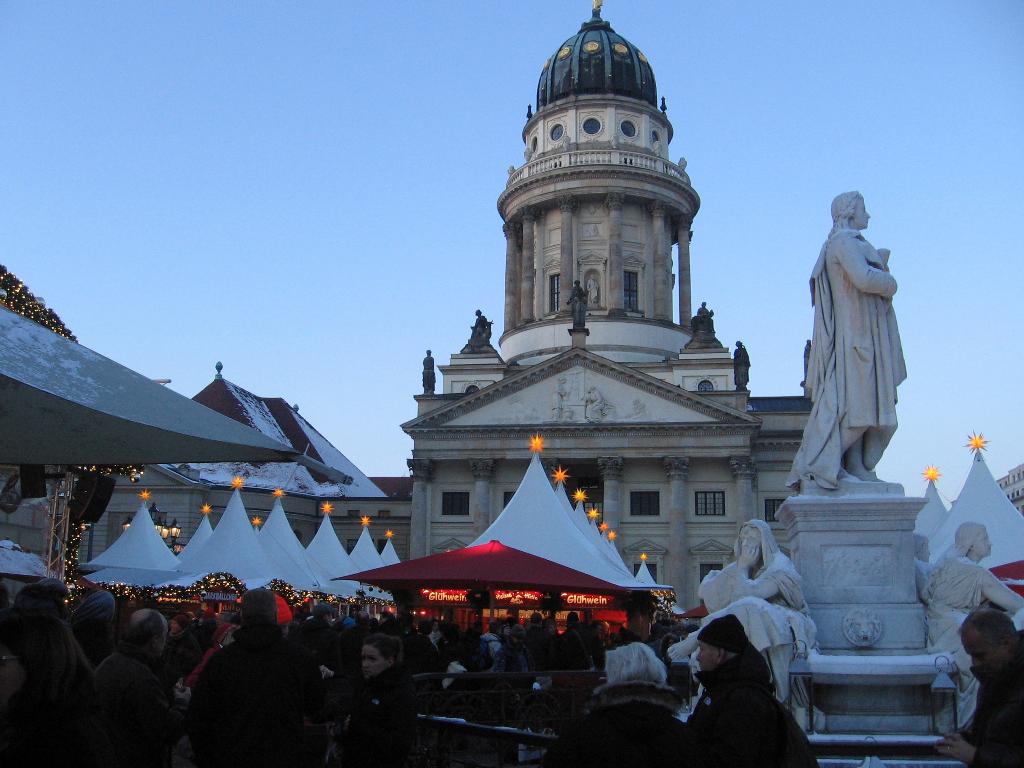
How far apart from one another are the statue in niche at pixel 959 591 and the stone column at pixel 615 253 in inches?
2248

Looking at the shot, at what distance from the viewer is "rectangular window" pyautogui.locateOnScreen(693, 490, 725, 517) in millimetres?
56031

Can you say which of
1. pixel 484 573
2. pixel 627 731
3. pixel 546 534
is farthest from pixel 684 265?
pixel 627 731

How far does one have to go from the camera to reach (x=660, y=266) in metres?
67.8

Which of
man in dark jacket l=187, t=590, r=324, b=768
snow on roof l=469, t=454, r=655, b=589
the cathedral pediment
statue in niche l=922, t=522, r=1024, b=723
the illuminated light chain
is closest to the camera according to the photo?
man in dark jacket l=187, t=590, r=324, b=768

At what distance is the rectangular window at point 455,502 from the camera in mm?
58188

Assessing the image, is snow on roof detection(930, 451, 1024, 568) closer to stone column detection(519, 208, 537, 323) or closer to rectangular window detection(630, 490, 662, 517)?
rectangular window detection(630, 490, 662, 517)

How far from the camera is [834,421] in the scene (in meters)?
9.15

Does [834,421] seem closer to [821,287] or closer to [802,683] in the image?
[821,287]

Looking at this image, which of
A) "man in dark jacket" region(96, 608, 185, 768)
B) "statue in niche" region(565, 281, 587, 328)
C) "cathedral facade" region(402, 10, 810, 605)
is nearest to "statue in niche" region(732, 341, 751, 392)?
"cathedral facade" region(402, 10, 810, 605)

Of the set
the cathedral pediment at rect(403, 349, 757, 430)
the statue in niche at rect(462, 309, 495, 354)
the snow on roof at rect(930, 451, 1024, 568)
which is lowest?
the snow on roof at rect(930, 451, 1024, 568)

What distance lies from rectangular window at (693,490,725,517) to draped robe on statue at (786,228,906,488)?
4764 cm

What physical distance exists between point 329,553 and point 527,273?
119 ft

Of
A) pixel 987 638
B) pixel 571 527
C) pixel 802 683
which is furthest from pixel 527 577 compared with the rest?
pixel 987 638

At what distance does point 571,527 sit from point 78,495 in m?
8.91
